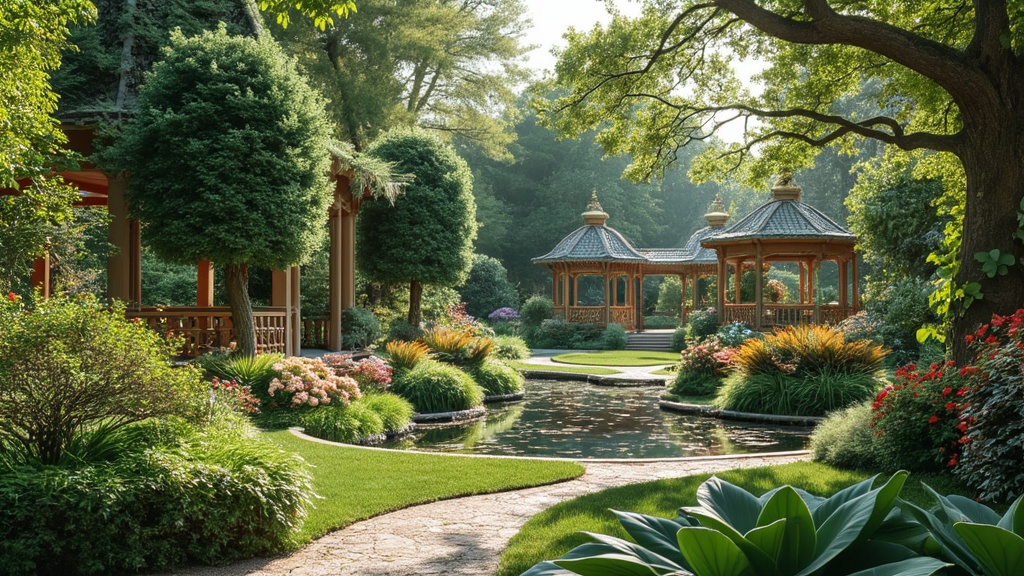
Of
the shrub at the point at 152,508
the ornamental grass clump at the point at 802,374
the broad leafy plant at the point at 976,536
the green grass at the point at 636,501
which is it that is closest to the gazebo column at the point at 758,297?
the ornamental grass clump at the point at 802,374

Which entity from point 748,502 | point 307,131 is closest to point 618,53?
point 307,131

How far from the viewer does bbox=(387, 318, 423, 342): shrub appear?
20.3m

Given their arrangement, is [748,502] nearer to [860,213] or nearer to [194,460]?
[194,460]

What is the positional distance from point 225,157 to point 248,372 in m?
2.91

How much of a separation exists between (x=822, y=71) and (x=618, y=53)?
2673mm

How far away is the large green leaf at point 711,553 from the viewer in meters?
1.68

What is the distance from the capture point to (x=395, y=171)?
65.1ft

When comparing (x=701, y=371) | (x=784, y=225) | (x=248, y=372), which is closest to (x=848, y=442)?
(x=248, y=372)

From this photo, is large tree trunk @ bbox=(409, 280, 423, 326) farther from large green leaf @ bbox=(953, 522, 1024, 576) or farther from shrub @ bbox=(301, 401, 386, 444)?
large green leaf @ bbox=(953, 522, 1024, 576)

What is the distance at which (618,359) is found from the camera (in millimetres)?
24047

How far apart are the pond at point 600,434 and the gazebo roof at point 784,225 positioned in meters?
11.0

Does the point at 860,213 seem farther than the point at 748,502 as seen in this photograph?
Yes

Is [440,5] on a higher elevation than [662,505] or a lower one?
higher

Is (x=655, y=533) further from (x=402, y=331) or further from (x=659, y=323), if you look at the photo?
(x=659, y=323)
